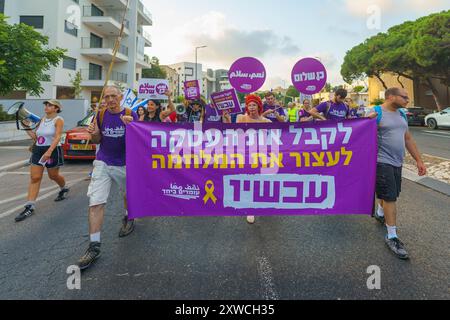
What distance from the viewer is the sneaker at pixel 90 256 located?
318cm

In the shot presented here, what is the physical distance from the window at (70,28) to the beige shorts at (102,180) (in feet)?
102

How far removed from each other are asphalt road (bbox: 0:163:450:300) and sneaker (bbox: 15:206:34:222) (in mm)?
96

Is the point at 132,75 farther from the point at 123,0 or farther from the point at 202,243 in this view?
the point at 202,243

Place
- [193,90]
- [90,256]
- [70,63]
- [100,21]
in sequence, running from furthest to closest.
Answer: [100,21], [70,63], [193,90], [90,256]

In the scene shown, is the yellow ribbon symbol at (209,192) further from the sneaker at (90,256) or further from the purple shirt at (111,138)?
the sneaker at (90,256)

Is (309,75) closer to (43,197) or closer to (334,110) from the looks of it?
(334,110)

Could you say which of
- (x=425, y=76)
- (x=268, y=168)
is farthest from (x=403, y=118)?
(x=425, y=76)

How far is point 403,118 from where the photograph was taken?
12.7ft

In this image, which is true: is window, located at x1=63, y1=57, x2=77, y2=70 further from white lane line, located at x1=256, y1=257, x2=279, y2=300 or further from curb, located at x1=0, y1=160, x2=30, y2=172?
white lane line, located at x1=256, y1=257, x2=279, y2=300

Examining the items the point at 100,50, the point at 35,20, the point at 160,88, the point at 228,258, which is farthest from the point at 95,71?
the point at 228,258

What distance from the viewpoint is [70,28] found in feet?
98.4

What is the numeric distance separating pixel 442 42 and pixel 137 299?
96.3ft

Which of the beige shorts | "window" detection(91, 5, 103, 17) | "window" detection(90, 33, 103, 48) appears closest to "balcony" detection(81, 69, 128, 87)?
"window" detection(90, 33, 103, 48)

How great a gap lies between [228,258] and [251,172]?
100cm
